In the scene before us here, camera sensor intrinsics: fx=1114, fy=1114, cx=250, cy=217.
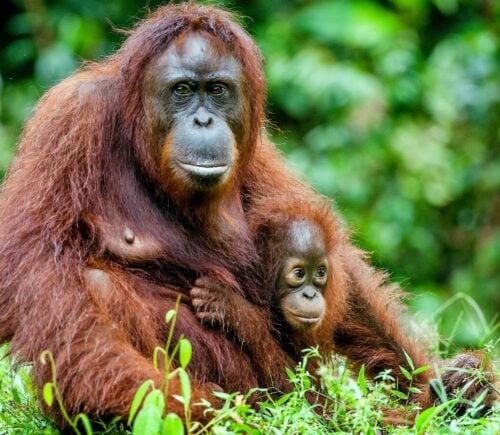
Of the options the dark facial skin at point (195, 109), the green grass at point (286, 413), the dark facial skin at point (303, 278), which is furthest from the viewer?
the dark facial skin at point (303, 278)

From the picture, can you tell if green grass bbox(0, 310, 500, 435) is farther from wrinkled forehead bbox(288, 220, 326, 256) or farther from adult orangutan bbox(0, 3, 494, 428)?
wrinkled forehead bbox(288, 220, 326, 256)

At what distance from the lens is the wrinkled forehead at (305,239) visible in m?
4.50

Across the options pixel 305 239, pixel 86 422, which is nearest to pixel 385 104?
pixel 305 239

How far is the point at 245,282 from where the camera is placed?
174 inches

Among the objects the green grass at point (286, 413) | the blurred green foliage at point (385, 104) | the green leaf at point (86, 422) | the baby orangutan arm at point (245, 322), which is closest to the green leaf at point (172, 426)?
the green grass at point (286, 413)

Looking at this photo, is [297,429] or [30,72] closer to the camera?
[297,429]

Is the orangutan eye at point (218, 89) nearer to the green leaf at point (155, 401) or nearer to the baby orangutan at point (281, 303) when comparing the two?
the baby orangutan at point (281, 303)

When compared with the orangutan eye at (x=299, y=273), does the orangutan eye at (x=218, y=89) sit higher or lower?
higher

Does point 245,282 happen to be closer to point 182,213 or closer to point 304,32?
point 182,213

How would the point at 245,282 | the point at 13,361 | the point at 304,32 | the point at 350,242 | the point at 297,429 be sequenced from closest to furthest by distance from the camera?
the point at 297,429 < the point at 13,361 < the point at 245,282 < the point at 350,242 < the point at 304,32

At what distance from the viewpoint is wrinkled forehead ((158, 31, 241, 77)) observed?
4188 millimetres

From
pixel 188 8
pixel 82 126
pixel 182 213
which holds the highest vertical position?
pixel 188 8

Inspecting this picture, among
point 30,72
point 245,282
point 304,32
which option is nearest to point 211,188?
point 245,282

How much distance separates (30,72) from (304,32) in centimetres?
230
